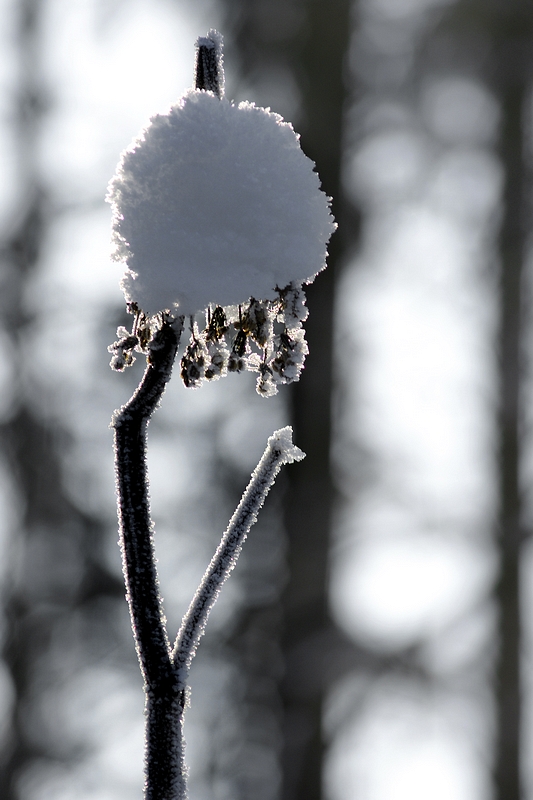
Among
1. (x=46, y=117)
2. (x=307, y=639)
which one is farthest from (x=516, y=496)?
(x=46, y=117)

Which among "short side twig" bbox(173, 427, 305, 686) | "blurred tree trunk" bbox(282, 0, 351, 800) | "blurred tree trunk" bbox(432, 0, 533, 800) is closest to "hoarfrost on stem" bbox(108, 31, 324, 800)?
"short side twig" bbox(173, 427, 305, 686)

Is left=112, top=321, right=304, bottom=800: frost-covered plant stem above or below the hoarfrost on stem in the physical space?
below

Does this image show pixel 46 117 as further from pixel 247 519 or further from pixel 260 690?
pixel 247 519

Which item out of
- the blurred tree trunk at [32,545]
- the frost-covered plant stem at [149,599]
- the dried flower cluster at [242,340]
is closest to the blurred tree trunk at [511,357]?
the blurred tree trunk at [32,545]

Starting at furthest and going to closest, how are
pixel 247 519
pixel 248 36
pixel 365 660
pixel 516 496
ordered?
pixel 248 36
pixel 516 496
pixel 365 660
pixel 247 519

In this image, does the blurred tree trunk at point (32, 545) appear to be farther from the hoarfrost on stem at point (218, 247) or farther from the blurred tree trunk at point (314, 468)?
the hoarfrost on stem at point (218, 247)

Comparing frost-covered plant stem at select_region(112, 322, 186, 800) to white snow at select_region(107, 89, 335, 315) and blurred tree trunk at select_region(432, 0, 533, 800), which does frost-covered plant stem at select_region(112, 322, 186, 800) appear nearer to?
white snow at select_region(107, 89, 335, 315)
